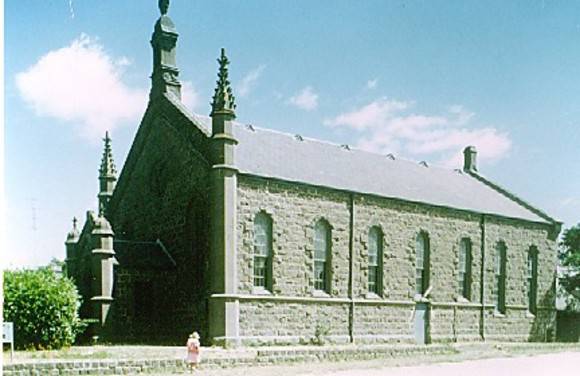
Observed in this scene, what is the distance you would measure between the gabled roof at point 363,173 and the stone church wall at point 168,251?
7.30ft

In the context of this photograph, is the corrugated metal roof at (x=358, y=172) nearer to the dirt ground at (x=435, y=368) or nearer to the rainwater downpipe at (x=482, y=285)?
the rainwater downpipe at (x=482, y=285)

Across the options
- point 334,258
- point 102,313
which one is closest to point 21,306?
point 102,313

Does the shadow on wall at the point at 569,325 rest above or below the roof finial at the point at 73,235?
below

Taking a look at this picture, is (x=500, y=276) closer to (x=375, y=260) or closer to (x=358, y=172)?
(x=375, y=260)

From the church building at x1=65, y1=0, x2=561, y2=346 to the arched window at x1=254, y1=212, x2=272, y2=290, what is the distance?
2.1 inches

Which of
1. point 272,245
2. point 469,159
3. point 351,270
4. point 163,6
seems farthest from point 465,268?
point 163,6

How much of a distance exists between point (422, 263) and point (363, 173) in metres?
6.17

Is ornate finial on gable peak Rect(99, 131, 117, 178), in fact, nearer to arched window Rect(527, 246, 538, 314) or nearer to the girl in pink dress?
the girl in pink dress

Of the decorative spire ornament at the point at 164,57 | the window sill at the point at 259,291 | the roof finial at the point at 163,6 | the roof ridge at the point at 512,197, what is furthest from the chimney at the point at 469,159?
the roof finial at the point at 163,6

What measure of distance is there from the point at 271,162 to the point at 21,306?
44.4 feet

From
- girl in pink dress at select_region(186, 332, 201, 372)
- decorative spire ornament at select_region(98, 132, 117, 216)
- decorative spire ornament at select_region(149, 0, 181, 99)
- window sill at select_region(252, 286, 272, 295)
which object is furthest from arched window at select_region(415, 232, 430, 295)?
girl in pink dress at select_region(186, 332, 201, 372)

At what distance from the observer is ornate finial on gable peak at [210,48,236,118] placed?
3025cm

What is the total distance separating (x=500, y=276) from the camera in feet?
144

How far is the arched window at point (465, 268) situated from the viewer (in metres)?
41.6
